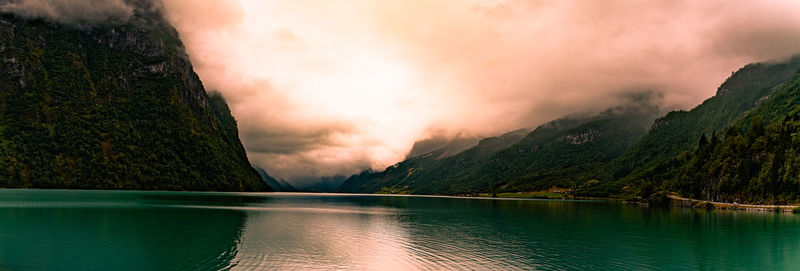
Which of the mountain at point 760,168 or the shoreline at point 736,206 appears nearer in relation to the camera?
the shoreline at point 736,206

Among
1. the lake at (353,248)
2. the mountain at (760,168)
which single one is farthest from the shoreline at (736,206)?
the lake at (353,248)

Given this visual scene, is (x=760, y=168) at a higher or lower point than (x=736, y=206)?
higher

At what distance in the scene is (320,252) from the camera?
48875 millimetres

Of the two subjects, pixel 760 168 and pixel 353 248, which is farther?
pixel 760 168

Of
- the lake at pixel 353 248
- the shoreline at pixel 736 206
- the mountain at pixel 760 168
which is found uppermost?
the mountain at pixel 760 168

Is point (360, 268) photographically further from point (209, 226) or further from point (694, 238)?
point (694, 238)

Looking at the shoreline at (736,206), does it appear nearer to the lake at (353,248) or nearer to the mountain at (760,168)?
the mountain at (760,168)

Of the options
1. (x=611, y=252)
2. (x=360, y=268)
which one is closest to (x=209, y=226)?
(x=360, y=268)

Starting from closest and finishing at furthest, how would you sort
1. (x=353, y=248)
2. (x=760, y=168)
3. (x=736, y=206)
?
(x=353, y=248) → (x=736, y=206) → (x=760, y=168)

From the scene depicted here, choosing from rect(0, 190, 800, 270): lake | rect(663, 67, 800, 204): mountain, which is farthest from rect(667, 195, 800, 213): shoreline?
rect(0, 190, 800, 270): lake

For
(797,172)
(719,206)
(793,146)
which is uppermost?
(793,146)

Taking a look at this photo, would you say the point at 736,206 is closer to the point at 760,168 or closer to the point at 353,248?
the point at 760,168

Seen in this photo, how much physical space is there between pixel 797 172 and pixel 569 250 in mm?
152911

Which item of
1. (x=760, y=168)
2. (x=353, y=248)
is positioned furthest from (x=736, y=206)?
(x=353, y=248)
